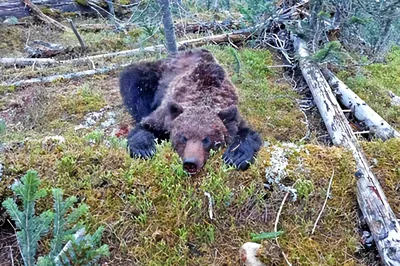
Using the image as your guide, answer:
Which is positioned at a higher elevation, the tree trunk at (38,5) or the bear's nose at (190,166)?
the bear's nose at (190,166)

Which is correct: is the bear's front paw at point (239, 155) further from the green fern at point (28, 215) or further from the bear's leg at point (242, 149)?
the green fern at point (28, 215)

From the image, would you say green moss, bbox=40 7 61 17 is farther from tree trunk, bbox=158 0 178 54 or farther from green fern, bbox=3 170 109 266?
green fern, bbox=3 170 109 266

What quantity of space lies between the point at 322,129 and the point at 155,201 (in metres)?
3.23

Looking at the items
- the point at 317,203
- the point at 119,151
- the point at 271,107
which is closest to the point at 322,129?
the point at 271,107

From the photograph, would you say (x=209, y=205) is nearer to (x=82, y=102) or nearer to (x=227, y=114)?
(x=227, y=114)

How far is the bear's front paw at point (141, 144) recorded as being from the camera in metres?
3.37

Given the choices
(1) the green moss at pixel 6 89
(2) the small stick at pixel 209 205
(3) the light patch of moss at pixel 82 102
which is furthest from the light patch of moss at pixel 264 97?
(1) the green moss at pixel 6 89

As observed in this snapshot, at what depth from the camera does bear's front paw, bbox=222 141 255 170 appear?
307 cm

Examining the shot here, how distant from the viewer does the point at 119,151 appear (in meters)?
3.03

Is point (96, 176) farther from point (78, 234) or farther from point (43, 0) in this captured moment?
point (43, 0)

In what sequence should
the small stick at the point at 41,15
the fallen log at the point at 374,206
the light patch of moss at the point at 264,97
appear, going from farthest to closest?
the small stick at the point at 41,15, the light patch of moss at the point at 264,97, the fallen log at the point at 374,206

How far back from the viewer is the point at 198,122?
11.7ft

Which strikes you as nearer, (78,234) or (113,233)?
(78,234)

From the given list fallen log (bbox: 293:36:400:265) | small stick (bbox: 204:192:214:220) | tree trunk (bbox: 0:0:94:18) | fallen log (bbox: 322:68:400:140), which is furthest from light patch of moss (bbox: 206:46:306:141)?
tree trunk (bbox: 0:0:94:18)
